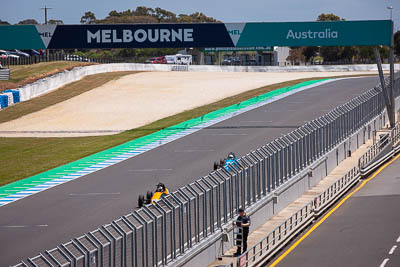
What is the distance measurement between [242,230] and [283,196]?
5.89 m

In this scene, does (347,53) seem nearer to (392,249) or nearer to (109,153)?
(109,153)

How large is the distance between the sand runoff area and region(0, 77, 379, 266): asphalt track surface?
826 cm

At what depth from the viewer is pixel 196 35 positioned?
37.2 m

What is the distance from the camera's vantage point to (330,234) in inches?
856

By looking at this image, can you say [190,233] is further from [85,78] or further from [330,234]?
[85,78]

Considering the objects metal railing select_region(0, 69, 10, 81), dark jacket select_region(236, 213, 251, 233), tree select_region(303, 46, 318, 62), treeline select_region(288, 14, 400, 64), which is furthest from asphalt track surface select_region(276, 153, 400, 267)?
tree select_region(303, 46, 318, 62)

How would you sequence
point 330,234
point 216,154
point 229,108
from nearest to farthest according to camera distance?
point 330,234 → point 216,154 → point 229,108

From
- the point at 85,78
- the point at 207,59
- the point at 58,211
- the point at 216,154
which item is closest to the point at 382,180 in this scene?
the point at 216,154

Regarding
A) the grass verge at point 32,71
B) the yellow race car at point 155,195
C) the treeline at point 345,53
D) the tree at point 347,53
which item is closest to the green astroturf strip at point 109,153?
the yellow race car at point 155,195

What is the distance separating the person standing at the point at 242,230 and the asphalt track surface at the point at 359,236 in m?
1.14

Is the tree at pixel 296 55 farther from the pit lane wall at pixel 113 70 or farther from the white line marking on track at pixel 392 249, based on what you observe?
the white line marking on track at pixel 392 249

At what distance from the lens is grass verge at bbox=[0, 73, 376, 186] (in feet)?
112

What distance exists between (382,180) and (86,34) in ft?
56.4

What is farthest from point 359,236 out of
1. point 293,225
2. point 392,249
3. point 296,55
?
point 296,55
